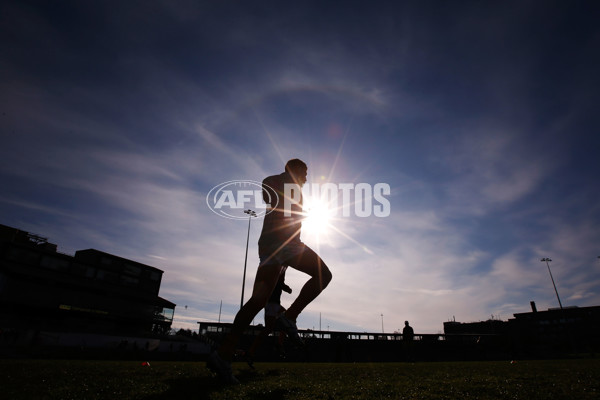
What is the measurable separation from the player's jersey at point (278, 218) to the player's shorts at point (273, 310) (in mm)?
1461

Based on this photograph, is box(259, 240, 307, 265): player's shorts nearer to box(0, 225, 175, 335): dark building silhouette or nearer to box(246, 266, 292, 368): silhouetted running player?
box(246, 266, 292, 368): silhouetted running player

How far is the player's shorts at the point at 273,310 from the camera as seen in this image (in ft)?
15.7

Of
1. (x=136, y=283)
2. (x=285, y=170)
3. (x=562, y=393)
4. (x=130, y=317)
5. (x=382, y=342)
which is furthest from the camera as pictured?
(x=136, y=283)

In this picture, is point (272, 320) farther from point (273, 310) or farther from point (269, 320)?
point (273, 310)

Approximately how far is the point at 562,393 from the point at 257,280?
3.18 metres

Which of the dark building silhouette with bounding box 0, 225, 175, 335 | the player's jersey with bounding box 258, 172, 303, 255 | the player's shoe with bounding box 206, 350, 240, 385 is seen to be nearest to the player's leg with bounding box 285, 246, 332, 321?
the player's jersey with bounding box 258, 172, 303, 255

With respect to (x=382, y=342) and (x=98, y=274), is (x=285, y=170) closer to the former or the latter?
(x=382, y=342)

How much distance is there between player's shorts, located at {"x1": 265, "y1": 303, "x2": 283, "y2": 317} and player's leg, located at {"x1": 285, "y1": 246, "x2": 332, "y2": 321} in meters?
0.58

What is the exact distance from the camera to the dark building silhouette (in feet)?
150

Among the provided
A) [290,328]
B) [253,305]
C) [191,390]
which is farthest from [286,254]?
[191,390]

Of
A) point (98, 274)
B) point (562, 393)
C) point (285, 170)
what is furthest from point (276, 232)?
point (98, 274)

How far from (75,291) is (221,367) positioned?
64.7 meters

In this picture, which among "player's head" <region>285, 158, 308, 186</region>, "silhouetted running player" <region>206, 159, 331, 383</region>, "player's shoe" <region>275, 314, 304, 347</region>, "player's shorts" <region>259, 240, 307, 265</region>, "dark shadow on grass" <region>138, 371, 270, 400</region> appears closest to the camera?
"dark shadow on grass" <region>138, 371, 270, 400</region>

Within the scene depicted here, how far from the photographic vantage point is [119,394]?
243 centimetres
